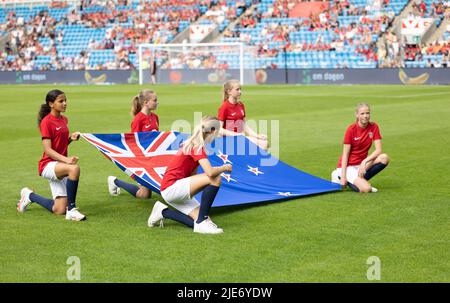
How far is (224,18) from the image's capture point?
175 feet

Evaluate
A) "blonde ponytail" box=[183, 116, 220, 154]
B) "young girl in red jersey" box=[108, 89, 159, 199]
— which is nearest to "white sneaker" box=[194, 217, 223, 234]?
"blonde ponytail" box=[183, 116, 220, 154]

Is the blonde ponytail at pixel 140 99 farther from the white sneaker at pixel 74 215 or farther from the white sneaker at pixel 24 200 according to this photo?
the white sneaker at pixel 74 215

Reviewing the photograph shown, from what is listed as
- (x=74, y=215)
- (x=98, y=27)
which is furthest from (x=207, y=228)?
(x=98, y=27)

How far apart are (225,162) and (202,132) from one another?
209cm

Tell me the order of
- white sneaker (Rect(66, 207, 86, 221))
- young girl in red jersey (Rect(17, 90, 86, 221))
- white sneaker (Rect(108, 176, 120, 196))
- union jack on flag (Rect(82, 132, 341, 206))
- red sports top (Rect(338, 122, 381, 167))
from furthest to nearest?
1. red sports top (Rect(338, 122, 381, 167))
2. white sneaker (Rect(108, 176, 120, 196))
3. union jack on flag (Rect(82, 132, 341, 206))
4. young girl in red jersey (Rect(17, 90, 86, 221))
5. white sneaker (Rect(66, 207, 86, 221))

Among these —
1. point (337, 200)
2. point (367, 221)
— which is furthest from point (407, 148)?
point (367, 221)

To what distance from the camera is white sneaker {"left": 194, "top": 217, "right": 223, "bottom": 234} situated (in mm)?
7906

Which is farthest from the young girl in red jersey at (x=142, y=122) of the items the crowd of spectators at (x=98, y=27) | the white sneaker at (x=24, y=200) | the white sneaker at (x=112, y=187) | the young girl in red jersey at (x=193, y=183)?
the crowd of spectators at (x=98, y=27)

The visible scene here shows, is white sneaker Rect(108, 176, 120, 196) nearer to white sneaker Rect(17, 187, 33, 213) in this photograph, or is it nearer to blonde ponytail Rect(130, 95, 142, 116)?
blonde ponytail Rect(130, 95, 142, 116)

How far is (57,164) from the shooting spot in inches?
353

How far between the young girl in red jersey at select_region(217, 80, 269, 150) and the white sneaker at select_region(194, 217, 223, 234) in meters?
3.09

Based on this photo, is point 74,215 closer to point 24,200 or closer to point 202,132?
point 24,200

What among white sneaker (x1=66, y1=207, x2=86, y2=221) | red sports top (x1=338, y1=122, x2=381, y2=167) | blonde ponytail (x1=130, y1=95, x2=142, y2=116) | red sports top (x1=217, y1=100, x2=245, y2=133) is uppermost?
blonde ponytail (x1=130, y1=95, x2=142, y2=116)

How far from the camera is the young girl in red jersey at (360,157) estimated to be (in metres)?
10.4
